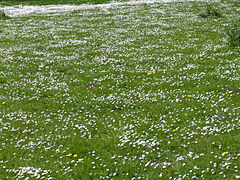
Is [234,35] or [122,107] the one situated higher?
[234,35]

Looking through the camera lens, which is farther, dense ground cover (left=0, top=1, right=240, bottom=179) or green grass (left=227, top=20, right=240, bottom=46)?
green grass (left=227, top=20, right=240, bottom=46)

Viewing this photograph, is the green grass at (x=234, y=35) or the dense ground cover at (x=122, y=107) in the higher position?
the green grass at (x=234, y=35)

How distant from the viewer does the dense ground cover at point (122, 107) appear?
23.9 ft

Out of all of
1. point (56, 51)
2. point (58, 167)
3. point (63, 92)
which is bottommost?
point (58, 167)

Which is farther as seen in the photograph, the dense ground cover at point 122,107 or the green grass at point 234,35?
the green grass at point 234,35

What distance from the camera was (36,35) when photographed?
2464cm

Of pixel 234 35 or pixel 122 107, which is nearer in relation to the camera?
pixel 122 107

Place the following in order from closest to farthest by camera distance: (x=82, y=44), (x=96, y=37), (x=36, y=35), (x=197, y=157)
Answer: (x=197, y=157)
(x=82, y=44)
(x=96, y=37)
(x=36, y=35)

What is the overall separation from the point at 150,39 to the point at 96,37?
4.72 m

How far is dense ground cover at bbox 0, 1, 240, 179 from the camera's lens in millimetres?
7285

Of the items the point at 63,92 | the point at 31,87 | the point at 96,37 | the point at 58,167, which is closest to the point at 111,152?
the point at 58,167

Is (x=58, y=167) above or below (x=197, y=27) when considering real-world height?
below

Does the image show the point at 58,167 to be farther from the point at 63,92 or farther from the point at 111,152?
the point at 63,92

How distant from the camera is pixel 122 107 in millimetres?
10734
